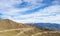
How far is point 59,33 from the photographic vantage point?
14.4 feet

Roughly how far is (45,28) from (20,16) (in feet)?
1.98

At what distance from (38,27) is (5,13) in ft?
2.57

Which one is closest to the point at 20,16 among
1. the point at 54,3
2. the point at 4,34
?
the point at 4,34

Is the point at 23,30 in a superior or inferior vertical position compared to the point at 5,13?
inferior

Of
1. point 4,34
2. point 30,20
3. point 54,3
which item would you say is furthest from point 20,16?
point 54,3

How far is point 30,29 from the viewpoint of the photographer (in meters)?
4.40

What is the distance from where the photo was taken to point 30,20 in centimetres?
446

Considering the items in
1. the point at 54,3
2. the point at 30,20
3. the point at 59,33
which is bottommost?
the point at 59,33

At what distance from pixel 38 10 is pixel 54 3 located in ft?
1.26

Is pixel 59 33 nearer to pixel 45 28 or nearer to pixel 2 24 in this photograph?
pixel 45 28

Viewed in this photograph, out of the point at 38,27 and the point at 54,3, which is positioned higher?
the point at 54,3

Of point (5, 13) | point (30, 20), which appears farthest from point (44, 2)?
point (5, 13)

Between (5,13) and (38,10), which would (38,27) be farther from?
(5,13)

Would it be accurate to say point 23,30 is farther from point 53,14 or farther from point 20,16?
point 53,14
